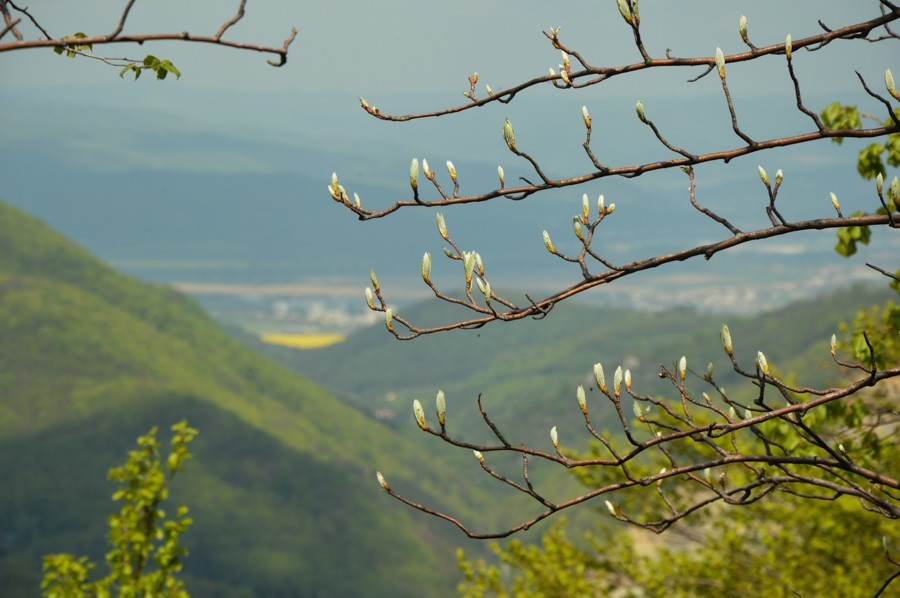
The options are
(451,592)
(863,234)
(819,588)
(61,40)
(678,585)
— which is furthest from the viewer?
(451,592)

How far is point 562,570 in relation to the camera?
1056 inches

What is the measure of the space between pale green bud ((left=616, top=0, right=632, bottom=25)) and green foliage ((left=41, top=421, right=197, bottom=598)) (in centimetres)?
1157

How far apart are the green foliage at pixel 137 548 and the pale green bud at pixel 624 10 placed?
11.6 metres

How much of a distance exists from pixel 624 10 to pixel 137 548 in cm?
1285

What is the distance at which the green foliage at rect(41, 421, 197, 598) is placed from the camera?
15.7 meters

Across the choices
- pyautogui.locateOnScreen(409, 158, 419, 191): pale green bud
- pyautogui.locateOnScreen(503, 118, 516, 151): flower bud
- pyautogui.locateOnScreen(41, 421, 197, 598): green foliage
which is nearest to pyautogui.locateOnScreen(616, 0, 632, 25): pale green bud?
pyautogui.locateOnScreen(503, 118, 516, 151): flower bud

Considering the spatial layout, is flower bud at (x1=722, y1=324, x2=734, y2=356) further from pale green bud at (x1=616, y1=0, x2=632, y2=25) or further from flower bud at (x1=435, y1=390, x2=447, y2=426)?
pale green bud at (x1=616, y1=0, x2=632, y2=25)

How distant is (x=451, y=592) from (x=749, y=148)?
6901 inches

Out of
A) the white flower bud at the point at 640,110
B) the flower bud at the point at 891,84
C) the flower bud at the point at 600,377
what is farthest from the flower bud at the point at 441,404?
the flower bud at the point at 891,84

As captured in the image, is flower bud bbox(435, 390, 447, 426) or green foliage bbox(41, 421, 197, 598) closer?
flower bud bbox(435, 390, 447, 426)

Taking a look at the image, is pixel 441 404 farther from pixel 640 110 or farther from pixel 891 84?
pixel 891 84

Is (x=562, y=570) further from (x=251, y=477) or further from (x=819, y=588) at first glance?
(x=251, y=477)

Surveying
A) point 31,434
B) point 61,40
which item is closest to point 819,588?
point 61,40

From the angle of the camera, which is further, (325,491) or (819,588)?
(325,491)
